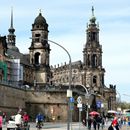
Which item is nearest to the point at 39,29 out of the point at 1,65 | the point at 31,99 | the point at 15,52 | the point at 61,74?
the point at 15,52

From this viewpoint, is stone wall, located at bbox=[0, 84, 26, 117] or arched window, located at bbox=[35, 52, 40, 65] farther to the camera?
arched window, located at bbox=[35, 52, 40, 65]

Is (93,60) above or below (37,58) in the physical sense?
above

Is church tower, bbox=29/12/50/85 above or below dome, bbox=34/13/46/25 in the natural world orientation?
below

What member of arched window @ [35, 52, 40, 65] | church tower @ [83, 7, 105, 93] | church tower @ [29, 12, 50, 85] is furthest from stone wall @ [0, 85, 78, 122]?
church tower @ [83, 7, 105, 93]

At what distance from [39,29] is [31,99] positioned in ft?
107

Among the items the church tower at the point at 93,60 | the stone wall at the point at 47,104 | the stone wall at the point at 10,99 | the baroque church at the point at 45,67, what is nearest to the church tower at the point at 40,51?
the baroque church at the point at 45,67

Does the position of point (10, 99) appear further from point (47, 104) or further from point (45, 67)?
point (45, 67)

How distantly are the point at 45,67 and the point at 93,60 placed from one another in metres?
30.3

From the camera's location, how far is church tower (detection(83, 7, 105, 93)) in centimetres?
15475

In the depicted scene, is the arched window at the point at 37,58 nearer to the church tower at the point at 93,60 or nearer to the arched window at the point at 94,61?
the church tower at the point at 93,60

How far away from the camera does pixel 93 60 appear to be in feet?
511

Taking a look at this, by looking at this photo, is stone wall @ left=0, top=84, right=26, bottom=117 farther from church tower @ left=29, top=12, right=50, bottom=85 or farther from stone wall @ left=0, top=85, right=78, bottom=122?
church tower @ left=29, top=12, right=50, bottom=85

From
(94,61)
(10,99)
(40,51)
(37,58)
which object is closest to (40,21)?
(40,51)

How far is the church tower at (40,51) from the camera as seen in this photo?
405ft
